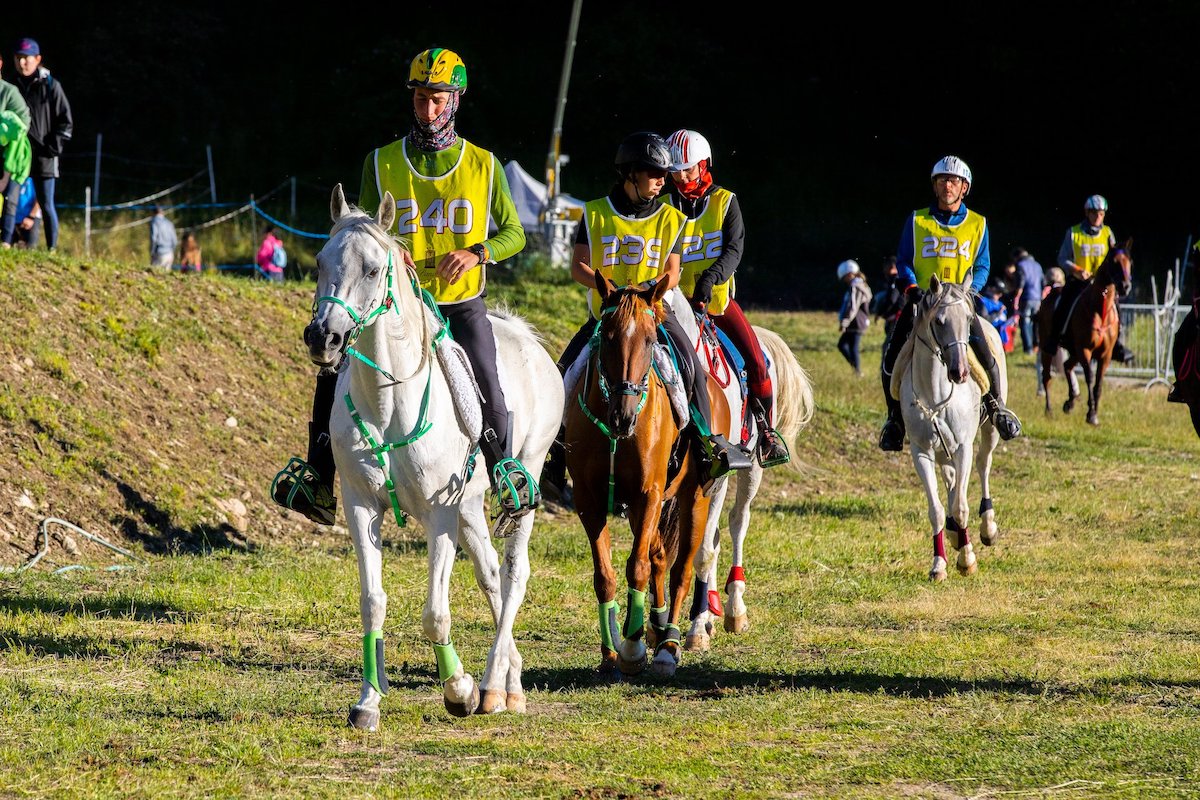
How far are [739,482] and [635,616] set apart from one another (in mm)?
2772

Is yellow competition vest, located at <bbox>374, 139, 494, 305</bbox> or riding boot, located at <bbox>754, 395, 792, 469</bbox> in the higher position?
yellow competition vest, located at <bbox>374, 139, 494, 305</bbox>

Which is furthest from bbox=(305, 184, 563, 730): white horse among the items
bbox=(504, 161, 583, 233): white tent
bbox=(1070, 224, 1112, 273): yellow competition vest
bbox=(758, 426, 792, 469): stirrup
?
bbox=(504, 161, 583, 233): white tent

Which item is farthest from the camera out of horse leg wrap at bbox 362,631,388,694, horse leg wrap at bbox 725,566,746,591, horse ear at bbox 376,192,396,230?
horse leg wrap at bbox 725,566,746,591

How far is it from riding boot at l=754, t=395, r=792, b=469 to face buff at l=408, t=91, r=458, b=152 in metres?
3.74

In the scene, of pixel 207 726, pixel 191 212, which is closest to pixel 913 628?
pixel 207 726

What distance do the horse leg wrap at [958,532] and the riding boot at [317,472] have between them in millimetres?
6104

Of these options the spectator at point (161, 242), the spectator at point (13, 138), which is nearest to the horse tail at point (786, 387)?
the spectator at point (13, 138)

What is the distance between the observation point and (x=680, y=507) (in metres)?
9.12

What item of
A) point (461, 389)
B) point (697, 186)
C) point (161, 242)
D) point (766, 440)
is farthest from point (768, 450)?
point (161, 242)

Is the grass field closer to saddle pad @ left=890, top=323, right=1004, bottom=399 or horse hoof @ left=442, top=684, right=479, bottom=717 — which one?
horse hoof @ left=442, top=684, right=479, bottom=717

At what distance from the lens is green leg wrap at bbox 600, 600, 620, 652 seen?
838cm

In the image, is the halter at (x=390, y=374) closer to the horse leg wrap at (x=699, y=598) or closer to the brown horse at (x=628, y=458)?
the brown horse at (x=628, y=458)

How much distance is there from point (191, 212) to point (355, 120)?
928 centimetres

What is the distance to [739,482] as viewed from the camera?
10.9 metres
